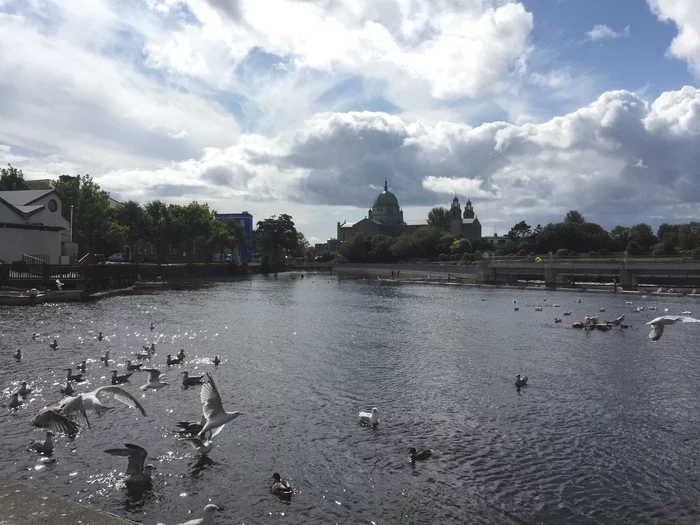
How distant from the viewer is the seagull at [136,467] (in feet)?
39.7

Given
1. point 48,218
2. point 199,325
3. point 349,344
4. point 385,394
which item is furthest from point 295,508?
point 48,218

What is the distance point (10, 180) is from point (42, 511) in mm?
109398

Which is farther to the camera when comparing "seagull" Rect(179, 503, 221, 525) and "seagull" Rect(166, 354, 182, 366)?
"seagull" Rect(166, 354, 182, 366)

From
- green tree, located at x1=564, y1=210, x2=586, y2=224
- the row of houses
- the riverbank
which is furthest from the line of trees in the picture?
the riverbank

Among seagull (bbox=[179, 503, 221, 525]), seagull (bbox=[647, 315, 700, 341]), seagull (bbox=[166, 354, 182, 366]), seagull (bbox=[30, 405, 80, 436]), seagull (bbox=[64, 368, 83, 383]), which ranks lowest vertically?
seagull (bbox=[179, 503, 221, 525])

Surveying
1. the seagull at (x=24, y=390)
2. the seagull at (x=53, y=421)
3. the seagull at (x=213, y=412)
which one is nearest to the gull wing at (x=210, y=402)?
the seagull at (x=213, y=412)

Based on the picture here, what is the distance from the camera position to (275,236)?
151 metres

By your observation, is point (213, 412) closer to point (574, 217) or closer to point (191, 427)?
point (191, 427)

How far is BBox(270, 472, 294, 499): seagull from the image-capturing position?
1189 centimetres

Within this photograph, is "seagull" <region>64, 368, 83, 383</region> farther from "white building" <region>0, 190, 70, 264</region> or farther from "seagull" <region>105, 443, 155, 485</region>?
"white building" <region>0, 190, 70, 264</region>

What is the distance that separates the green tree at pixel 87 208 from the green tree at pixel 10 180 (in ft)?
40.0

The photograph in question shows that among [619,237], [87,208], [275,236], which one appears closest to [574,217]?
[619,237]

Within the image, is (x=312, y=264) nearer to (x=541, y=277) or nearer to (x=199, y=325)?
(x=541, y=277)

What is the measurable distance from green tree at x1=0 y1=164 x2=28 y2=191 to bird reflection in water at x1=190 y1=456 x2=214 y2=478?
10429cm
